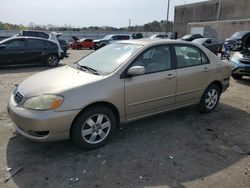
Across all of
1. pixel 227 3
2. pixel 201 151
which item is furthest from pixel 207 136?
pixel 227 3

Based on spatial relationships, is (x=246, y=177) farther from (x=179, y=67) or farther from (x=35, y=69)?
(x=35, y=69)

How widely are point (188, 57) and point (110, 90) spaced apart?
1964 millimetres

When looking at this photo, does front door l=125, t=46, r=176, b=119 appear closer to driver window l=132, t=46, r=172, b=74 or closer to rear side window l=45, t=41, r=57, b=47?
driver window l=132, t=46, r=172, b=74

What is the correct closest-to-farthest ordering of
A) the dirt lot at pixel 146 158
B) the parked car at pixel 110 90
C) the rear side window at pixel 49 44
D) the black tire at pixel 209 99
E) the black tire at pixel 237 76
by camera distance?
the dirt lot at pixel 146 158, the parked car at pixel 110 90, the black tire at pixel 209 99, the black tire at pixel 237 76, the rear side window at pixel 49 44

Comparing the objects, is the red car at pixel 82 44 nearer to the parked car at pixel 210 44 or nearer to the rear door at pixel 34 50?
the parked car at pixel 210 44

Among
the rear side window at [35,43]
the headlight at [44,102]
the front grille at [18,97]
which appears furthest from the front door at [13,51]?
the headlight at [44,102]

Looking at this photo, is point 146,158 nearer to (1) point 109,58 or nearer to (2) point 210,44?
(1) point 109,58

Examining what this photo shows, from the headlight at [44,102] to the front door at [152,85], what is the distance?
1.09 metres

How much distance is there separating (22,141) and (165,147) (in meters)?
2.27

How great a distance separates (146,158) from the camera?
3.69 meters

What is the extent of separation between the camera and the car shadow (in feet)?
10.5

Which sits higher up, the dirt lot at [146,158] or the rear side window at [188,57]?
the rear side window at [188,57]

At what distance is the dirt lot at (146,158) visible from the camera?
3189mm

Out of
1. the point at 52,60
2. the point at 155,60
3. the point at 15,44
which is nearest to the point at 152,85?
the point at 155,60
